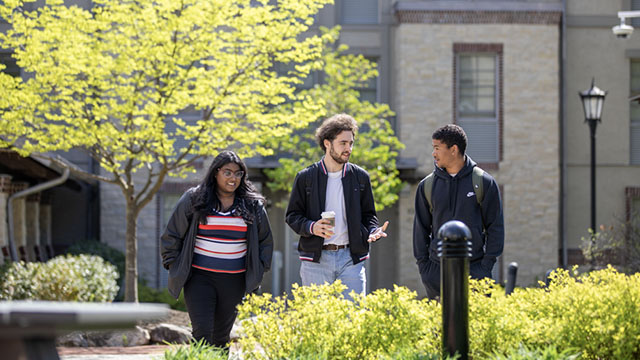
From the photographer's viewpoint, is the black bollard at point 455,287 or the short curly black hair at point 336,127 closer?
the black bollard at point 455,287

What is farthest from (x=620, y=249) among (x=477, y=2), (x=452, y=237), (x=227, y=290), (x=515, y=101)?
(x=452, y=237)

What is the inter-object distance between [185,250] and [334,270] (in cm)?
110

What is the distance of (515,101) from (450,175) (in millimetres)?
13445

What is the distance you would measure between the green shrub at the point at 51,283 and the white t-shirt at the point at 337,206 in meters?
5.98

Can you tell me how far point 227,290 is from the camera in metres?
6.58

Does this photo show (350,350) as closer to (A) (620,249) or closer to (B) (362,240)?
(B) (362,240)

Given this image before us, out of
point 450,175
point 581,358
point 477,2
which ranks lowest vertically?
point 581,358

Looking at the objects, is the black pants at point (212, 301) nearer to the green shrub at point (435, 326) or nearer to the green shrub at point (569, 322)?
the green shrub at point (435, 326)

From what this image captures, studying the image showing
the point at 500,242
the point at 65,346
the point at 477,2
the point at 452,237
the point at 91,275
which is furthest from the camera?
the point at 477,2

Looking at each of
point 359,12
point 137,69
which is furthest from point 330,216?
point 359,12

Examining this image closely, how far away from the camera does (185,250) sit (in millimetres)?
6492

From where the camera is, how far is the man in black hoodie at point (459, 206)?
6305 millimetres

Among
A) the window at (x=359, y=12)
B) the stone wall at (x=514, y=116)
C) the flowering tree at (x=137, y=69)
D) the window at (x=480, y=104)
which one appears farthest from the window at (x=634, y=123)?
the flowering tree at (x=137, y=69)

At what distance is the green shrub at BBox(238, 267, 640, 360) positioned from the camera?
4996mm
